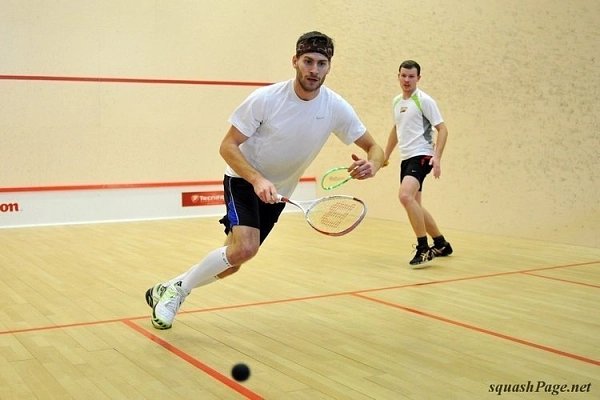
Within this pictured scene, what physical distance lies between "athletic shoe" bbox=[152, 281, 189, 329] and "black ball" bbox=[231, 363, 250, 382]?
66 cm

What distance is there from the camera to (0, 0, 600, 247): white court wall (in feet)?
17.5

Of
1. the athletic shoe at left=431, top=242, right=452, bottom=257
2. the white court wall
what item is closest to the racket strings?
the athletic shoe at left=431, top=242, right=452, bottom=257

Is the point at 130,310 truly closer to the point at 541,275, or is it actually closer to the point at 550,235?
the point at 541,275

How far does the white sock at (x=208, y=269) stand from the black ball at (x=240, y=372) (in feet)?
1.85

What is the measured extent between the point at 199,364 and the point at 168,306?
1.56ft

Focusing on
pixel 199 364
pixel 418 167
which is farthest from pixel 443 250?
pixel 199 364

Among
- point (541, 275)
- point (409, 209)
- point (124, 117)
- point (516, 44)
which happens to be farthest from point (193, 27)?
point (541, 275)

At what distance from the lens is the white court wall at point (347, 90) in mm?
5320

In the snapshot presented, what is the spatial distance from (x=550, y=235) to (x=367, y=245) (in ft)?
4.30

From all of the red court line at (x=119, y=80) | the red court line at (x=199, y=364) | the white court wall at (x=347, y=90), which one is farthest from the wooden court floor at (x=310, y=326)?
the red court line at (x=119, y=80)

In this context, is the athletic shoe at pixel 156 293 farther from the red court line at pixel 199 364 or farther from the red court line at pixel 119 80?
the red court line at pixel 119 80

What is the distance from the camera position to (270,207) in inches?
110

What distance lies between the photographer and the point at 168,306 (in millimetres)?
2779

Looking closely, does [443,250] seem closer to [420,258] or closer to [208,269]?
[420,258]
